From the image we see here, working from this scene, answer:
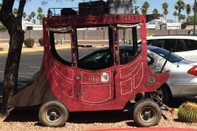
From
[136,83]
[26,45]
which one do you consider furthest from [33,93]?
[26,45]

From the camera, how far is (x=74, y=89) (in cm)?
679

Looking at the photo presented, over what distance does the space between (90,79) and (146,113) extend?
1156mm

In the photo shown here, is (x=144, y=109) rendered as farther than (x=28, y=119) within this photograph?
No

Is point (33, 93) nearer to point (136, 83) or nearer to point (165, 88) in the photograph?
point (136, 83)

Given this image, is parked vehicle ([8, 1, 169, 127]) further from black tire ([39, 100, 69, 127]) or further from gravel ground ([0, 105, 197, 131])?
gravel ground ([0, 105, 197, 131])

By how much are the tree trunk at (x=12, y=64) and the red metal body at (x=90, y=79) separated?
0.76 meters

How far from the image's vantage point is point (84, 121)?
7.32 meters

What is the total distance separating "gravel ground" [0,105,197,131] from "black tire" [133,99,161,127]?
0.19 metres

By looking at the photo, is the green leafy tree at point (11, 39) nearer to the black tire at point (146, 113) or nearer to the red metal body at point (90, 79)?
the red metal body at point (90, 79)

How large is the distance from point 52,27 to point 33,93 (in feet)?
4.06

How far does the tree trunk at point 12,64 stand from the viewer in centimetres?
735

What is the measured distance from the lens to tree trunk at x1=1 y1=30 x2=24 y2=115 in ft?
24.1

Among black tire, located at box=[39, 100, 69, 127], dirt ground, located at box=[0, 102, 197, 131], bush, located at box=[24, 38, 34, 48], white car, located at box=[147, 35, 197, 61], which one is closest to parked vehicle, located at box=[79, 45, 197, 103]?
dirt ground, located at box=[0, 102, 197, 131]

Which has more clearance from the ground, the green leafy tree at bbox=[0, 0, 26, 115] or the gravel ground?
the green leafy tree at bbox=[0, 0, 26, 115]
